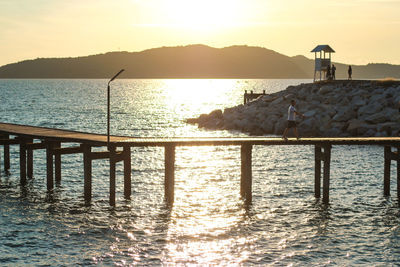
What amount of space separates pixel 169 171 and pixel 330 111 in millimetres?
27447

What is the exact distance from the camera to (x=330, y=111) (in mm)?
48312

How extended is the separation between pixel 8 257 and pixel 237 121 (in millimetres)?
38518

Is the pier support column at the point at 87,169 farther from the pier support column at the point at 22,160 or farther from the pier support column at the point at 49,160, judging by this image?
the pier support column at the point at 22,160

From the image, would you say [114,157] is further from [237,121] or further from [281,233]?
[237,121]

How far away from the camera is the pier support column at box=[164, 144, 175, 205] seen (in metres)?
24.0

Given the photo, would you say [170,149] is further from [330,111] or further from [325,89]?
[325,89]

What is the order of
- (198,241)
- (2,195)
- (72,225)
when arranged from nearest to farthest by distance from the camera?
(198,241)
(72,225)
(2,195)

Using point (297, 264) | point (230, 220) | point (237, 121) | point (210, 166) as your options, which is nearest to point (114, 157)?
point (230, 220)

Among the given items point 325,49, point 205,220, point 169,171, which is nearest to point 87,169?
point 169,171

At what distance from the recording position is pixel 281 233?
1988 centimetres

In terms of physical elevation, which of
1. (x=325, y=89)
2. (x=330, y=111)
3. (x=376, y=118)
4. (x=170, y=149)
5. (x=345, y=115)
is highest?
(x=325, y=89)

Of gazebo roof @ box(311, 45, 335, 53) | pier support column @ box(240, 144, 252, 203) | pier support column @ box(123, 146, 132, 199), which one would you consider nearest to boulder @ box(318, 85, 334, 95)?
gazebo roof @ box(311, 45, 335, 53)

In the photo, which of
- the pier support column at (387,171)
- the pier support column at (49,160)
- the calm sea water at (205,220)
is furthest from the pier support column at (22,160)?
the pier support column at (387,171)

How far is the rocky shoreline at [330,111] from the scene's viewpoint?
146 feet
